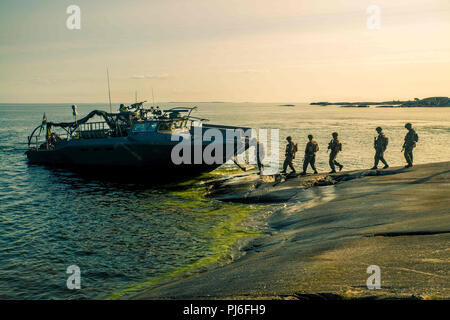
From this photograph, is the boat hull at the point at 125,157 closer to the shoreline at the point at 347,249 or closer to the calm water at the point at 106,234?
the calm water at the point at 106,234

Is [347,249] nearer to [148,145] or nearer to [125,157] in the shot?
[148,145]

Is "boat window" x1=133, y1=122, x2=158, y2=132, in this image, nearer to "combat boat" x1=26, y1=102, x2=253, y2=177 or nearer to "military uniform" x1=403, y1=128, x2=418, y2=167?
"combat boat" x1=26, y1=102, x2=253, y2=177

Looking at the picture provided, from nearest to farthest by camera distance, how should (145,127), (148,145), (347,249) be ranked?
1. (347,249)
2. (148,145)
3. (145,127)

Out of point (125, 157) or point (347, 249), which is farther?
point (125, 157)

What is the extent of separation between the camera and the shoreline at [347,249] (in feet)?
15.9

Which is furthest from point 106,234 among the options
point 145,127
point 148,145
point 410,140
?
point 410,140

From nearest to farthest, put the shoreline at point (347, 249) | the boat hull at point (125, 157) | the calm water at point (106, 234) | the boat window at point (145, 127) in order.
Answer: the shoreline at point (347, 249) < the calm water at point (106, 234) < the boat hull at point (125, 157) < the boat window at point (145, 127)

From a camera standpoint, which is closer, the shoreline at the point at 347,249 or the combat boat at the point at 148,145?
the shoreline at the point at 347,249

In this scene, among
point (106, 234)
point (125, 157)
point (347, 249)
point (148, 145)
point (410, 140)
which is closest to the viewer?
point (347, 249)

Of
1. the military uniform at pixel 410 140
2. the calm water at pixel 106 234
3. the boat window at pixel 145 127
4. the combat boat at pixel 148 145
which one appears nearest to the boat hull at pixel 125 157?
the combat boat at pixel 148 145

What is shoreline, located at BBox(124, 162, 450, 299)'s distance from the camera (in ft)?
15.9

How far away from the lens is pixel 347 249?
21.4ft

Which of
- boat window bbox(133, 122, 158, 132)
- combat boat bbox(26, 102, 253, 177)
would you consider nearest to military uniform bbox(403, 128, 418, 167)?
combat boat bbox(26, 102, 253, 177)

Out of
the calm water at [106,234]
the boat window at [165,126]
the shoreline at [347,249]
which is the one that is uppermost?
the boat window at [165,126]
